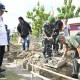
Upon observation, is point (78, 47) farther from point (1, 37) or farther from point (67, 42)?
point (1, 37)

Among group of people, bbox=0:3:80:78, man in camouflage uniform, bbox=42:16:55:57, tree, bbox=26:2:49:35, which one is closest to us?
group of people, bbox=0:3:80:78

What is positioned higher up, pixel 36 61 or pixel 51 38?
pixel 51 38

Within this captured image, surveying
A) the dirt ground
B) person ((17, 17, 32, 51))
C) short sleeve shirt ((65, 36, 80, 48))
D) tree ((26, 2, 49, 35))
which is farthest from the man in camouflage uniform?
tree ((26, 2, 49, 35))

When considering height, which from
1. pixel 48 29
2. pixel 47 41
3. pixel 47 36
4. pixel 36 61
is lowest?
pixel 36 61

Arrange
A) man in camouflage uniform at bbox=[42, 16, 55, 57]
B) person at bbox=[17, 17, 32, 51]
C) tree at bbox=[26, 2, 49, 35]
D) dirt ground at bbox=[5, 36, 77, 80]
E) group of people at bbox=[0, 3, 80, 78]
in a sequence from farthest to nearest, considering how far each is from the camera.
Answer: tree at bbox=[26, 2, 49, 35]
person at bbox=[17, 17, 32, 51]
man in camouflage uniform at bbox=[42, 16, 55, 57]
dirt ground at bbox=[5, 36, 77, 80]
group of people at bbox=[0, 3, 80, 78]

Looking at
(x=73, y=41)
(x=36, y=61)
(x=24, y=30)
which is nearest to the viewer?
(x=73, y=41)

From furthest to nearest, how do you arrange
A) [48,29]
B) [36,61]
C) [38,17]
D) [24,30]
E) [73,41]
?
[38,17] < [24,30] < [48,29] < [36,61] < [73,41]

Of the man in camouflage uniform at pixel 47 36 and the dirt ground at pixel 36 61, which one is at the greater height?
the man in camouflage uniform at pixel 47 36

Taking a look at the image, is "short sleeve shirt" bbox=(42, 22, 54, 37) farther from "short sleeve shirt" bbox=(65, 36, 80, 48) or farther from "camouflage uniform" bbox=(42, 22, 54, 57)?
"short sleeve shirt" bbox=(65, 36, 80, 48)

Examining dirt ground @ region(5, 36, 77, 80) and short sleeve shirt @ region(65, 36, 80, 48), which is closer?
short sleeve shirt @ region(65, 36, 80, 48)

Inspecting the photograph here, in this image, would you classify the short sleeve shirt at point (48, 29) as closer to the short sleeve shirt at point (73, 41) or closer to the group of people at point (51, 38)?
the group of people at point (51, 38)

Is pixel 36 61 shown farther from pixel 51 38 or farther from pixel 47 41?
pixel 51 38

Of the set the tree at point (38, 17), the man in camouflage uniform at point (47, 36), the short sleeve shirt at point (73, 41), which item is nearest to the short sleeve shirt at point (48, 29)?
the man in camouflage uniform at point (47, 36)

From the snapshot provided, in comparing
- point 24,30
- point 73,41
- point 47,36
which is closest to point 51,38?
point 47,36
